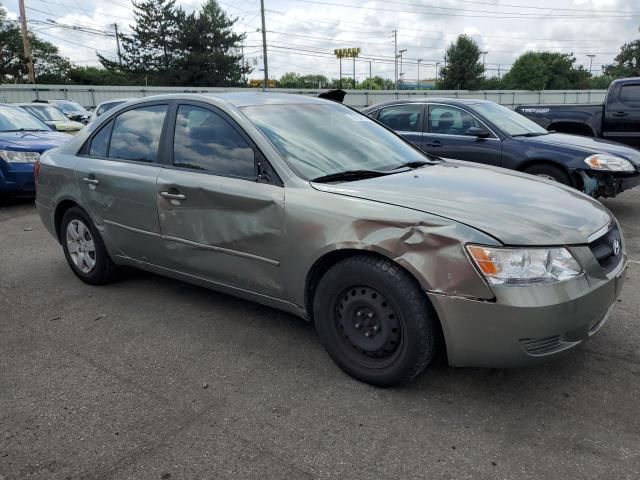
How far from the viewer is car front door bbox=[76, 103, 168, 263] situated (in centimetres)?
393

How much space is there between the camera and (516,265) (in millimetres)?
2516

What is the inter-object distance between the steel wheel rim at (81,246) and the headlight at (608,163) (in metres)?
5.62

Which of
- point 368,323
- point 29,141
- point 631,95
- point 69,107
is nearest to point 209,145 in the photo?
point 368,323

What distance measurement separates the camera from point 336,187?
10.1ft

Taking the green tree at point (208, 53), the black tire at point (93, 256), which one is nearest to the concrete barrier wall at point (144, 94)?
the black tire at point (93, 256)

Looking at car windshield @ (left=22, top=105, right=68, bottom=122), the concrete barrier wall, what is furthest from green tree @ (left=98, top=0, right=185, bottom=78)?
car windshield @ (left=22, top=105, right=68, bottom=122)

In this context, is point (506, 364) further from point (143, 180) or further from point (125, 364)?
point (143, 180)

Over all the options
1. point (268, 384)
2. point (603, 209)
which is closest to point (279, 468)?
point (268, 384)

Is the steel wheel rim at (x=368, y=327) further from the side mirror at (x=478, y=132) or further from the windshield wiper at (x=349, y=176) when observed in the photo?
the side mirror at (x=478, y=132)

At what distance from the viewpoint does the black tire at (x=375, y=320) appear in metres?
2.68

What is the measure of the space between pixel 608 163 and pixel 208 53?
189ft

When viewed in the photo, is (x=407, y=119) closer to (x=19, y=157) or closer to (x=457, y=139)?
(x=457, y=139)

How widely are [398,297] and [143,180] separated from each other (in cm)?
216

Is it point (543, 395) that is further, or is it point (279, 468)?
point (543, 395)
